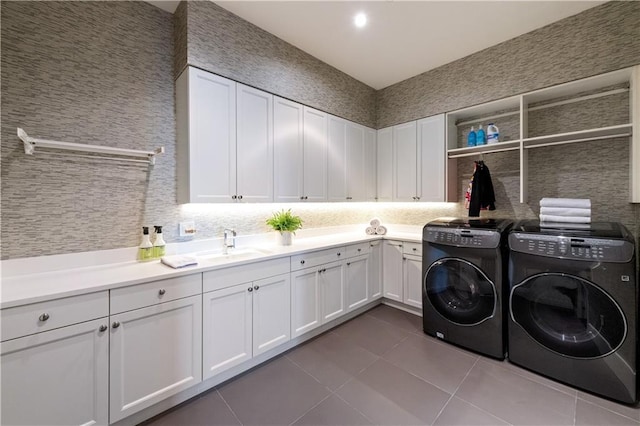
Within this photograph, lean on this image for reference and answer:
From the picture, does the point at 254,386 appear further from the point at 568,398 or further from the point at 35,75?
the point at 35,75

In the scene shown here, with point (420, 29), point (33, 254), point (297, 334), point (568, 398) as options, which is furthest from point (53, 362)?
point (420, 29)

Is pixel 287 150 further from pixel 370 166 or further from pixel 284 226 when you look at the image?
pixel 370 166

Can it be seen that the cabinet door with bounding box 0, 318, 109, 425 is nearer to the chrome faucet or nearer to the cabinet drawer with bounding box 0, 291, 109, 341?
the cabinet drawer with bounding box 0, 291, 109, 341

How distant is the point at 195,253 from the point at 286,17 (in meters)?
2.24

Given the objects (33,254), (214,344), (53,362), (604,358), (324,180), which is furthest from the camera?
(324,180)

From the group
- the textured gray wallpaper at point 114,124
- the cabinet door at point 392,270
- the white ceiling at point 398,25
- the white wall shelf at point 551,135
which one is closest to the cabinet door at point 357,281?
the cabinet door at point 392,270

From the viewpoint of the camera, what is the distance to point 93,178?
175 centimetres

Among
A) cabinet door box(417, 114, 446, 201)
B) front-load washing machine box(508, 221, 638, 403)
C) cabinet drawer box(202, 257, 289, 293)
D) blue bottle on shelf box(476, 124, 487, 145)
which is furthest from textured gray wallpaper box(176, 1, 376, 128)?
front-load washing machine box(508, 221, 638, 403)

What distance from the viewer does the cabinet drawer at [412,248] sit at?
2.87 metres

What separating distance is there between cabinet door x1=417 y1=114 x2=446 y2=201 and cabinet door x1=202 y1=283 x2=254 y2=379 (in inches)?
94.5

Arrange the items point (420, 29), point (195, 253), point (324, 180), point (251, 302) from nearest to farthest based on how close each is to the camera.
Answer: point (251, 302) < point (195, 253) < point (420, 29) < point (324, 180)

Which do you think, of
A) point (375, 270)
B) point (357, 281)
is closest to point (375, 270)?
point (375, 270)

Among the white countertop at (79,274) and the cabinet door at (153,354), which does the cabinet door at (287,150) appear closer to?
the white countertop at (79,274)

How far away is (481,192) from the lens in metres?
2.75
